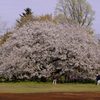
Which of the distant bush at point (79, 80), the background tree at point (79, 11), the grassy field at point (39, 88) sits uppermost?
the background tree at point (79, 11)

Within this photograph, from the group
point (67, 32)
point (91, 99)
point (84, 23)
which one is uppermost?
point (84, 23)

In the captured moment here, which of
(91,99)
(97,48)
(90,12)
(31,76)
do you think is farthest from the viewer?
(90,12)

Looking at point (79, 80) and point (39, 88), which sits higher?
point (79, 80)

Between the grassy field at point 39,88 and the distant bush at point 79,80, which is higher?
the distant bush at point 79,80

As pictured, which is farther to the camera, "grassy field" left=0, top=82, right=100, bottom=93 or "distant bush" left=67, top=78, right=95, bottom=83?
"distant bush" left=67, top=78, right=95, bottom=83

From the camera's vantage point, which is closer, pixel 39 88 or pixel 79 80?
pixel 39 88

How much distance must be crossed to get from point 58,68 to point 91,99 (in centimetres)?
1832

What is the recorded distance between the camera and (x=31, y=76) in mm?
40094

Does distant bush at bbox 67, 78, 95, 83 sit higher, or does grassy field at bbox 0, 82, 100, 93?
distant bush at bbox 67, 78, 95, 83

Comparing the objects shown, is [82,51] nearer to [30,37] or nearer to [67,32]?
[67,32]

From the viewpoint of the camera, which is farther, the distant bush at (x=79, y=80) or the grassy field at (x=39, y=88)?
the distant bush at (x=79, y=80)

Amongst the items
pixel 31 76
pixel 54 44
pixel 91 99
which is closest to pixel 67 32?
pixel 54 44

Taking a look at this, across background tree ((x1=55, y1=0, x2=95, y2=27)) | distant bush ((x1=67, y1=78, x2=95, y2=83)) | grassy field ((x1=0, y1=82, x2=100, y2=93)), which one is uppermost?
background tree ((x1=55, y1=0, x2=95, y2=27))

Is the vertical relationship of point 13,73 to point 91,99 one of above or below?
above
